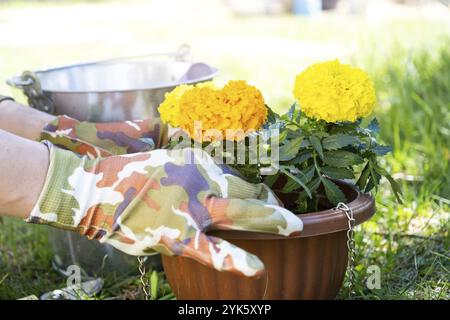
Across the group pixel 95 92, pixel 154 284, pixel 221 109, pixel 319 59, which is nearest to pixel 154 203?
pixel 221 109

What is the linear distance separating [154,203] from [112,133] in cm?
55

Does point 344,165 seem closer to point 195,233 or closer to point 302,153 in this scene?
point 302,153

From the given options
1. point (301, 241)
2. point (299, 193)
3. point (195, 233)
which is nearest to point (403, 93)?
point (299, 193)

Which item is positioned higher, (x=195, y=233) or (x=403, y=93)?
(x=195, y=233)

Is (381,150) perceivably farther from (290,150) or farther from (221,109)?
(221,109)

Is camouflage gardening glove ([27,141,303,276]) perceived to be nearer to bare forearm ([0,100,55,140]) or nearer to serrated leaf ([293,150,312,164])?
serrated leaf ([293,150,312,164])

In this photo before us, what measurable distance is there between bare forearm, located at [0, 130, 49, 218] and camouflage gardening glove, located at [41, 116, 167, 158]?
401 millimetres

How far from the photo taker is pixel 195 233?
3.95 ft

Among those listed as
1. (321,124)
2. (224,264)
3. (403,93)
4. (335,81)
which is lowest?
(403,93)

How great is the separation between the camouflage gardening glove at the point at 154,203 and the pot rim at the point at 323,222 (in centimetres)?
3

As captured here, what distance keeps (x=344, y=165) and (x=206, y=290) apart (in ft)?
1.25

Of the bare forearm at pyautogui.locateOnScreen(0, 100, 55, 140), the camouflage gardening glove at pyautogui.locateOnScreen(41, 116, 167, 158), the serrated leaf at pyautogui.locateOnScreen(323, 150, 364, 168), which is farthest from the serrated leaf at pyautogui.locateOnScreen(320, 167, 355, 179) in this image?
the bare forearm at pyautogui.locateOnScreen(0, 100, 55, 140)

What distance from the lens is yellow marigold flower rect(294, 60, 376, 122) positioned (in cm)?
138

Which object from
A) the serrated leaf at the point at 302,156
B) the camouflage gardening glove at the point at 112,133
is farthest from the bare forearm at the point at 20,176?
the serrated leaf at the point at 302,156
